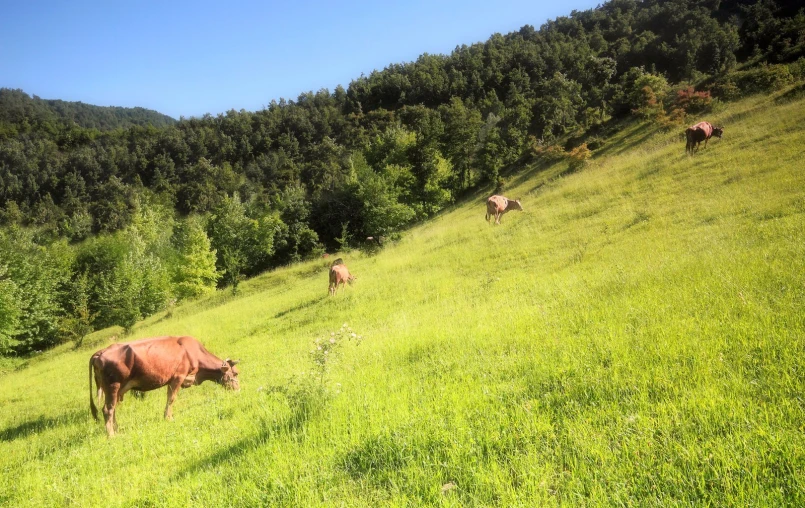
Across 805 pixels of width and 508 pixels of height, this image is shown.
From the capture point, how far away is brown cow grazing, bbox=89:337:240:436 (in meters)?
7.53

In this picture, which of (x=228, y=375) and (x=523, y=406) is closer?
(x=523, y=406)

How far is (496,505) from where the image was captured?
9.88ft

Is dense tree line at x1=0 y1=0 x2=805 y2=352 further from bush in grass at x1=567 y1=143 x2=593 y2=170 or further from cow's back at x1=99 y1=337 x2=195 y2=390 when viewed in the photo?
cow's back at x1=99 y1=337 x2=195 y2=390

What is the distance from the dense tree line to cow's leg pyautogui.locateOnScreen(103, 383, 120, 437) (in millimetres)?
21492

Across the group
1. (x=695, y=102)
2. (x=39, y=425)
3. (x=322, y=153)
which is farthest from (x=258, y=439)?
(x=322, y=153)

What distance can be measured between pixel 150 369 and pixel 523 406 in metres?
7.20

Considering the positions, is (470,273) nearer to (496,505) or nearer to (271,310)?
(271,310)

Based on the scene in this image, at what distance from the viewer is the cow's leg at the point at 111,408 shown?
715 centimetres

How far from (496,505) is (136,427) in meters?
6.93

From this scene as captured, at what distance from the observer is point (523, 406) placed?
13.6 feet

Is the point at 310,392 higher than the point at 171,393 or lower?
higher

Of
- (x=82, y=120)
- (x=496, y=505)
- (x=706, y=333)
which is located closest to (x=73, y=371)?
(x=496, y=505)

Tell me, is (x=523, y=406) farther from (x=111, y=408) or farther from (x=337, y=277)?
(x=337, y=277)

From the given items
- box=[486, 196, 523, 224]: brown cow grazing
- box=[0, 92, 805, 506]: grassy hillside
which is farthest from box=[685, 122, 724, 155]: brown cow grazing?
box=[0, 92, 805, 506]: grassy hillside
